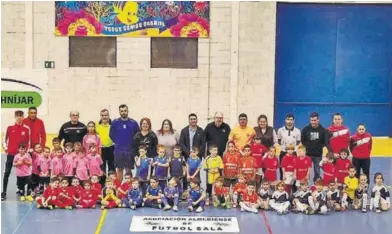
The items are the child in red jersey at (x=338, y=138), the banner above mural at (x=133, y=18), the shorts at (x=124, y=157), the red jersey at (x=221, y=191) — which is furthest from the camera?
the banner above mural at (x=133, y=18)

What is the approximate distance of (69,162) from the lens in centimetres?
1134

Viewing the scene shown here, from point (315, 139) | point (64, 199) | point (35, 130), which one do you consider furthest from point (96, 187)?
point (315, 139)

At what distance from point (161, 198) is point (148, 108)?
7554 mm

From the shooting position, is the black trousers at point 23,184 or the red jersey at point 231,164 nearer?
the red jersey at point 231,164

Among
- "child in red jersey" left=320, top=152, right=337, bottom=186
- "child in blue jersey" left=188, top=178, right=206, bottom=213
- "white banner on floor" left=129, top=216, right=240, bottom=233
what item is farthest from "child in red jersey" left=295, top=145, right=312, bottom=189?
"child in blue jersey" left=188, top=178, right=206, bottom=213

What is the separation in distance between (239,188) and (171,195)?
133cm

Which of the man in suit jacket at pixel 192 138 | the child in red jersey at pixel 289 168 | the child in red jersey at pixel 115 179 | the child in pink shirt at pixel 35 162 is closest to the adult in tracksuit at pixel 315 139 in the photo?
the child in red jersey at pixel 289 168

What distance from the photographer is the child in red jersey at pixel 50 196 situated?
11.0 meters

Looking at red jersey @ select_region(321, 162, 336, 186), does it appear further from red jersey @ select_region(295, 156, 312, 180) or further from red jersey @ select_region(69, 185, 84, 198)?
red jersey @ select_region(69, 185, 84, 198)

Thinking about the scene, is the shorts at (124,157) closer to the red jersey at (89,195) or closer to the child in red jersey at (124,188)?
the child in red jersey at (124,188)

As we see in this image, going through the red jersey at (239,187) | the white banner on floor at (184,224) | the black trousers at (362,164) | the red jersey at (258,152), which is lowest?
the white banner on floor at (184,224)

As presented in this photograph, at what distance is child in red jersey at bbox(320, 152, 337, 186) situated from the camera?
11.4 meters

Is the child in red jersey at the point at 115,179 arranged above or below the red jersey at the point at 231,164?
below

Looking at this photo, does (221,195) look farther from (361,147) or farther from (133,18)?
(133,18)
